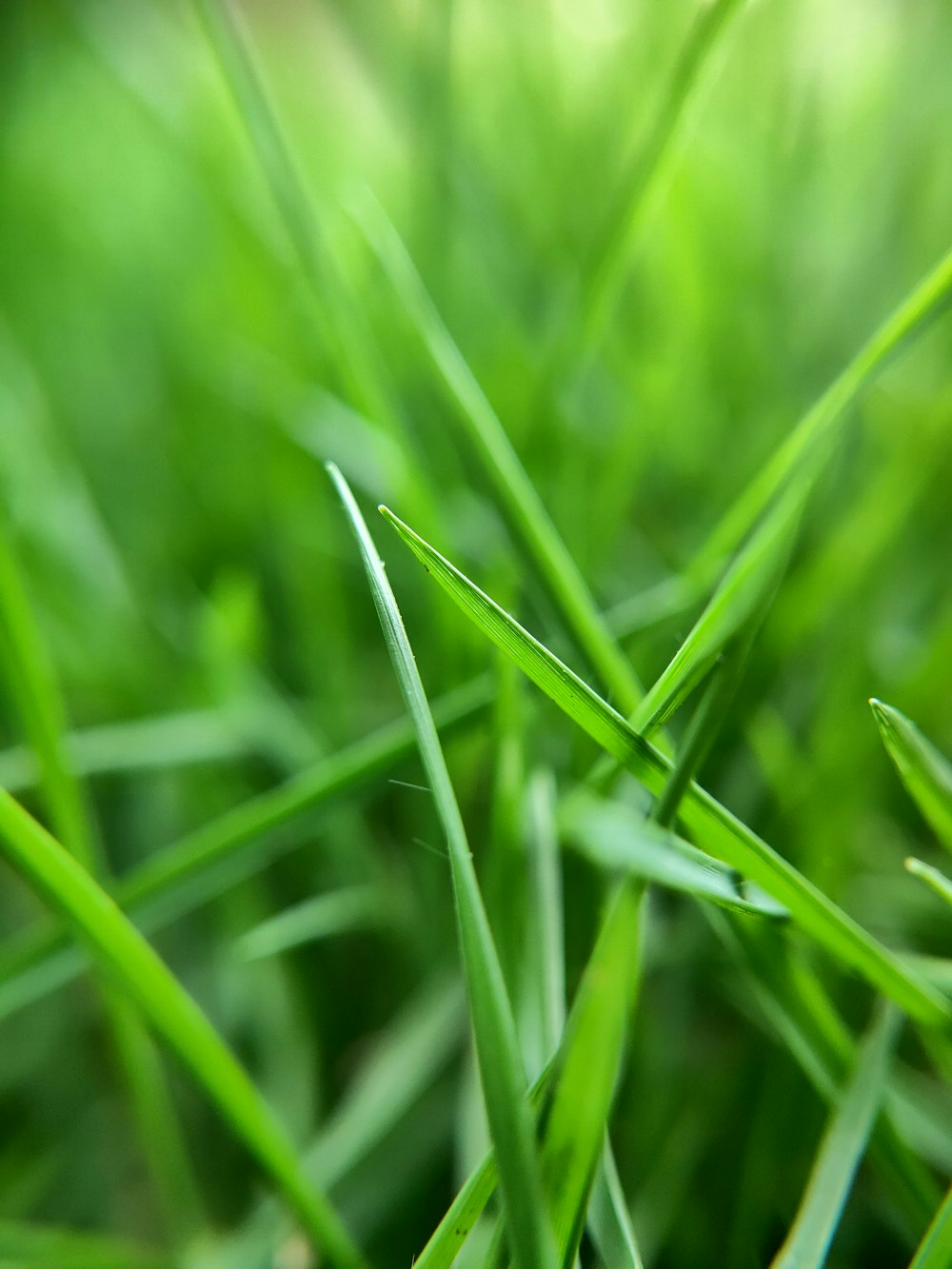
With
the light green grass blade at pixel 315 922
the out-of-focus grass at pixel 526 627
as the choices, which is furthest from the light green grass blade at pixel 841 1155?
Result: the light green grass blade at pixel 315 922

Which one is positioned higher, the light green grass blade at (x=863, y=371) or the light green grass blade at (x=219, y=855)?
the light green grass blade at (x=863, y=371)

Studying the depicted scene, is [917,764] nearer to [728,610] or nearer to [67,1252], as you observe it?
[728,610]

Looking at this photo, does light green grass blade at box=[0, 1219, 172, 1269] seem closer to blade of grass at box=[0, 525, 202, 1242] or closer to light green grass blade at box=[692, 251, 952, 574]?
blade of grass at box=[0, 525, 202, 1242]

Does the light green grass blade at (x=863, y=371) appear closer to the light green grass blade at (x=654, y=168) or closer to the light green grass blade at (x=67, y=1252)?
the light green grass blade at (x=654, y=168)

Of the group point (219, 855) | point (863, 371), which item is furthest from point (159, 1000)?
point (863, 371)

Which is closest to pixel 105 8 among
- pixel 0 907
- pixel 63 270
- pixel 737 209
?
pixel 63 270

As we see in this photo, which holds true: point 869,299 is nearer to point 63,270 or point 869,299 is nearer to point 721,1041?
point 721,1041
